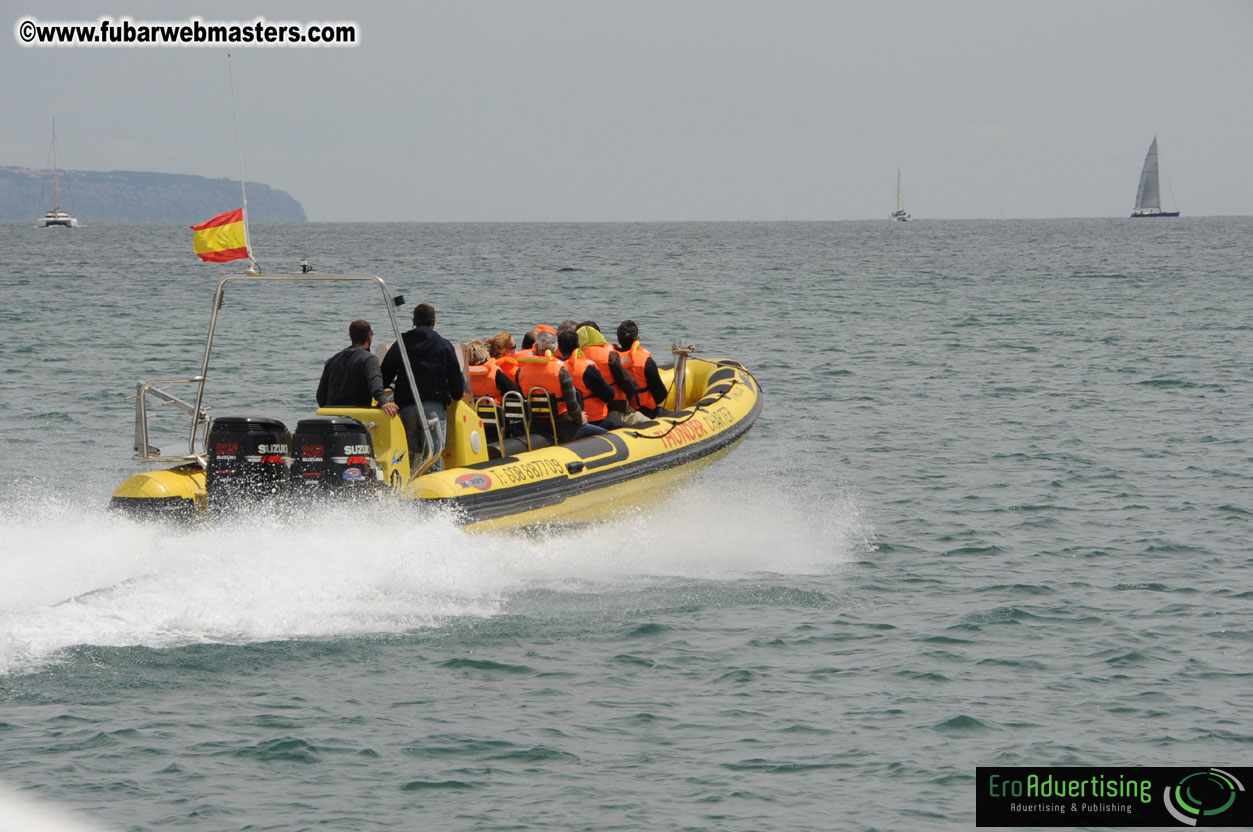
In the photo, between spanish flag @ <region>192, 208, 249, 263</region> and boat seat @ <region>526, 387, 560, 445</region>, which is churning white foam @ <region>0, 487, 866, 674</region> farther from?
spanish flag @ <region>192, 208, 249, 263</region>

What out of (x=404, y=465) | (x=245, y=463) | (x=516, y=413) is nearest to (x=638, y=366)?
(x=516, y=413)

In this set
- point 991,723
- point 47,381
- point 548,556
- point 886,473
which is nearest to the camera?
point 991,723

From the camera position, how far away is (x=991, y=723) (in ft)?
20.5

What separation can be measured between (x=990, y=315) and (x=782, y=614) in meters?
23.6

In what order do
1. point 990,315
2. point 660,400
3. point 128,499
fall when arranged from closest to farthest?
1. point 128,499
2. point 660,400
3. point 990,315

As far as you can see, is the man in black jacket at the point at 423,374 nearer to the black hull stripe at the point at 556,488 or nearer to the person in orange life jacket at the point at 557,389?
the black hull stripe at the point at 556,488

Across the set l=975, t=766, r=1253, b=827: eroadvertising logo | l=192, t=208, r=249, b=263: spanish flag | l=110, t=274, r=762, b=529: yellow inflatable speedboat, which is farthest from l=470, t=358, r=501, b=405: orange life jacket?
l=975, t=766, r=1253, b=827: eroadvertising logo

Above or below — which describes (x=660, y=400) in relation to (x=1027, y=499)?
above

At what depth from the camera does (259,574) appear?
23.1 feet

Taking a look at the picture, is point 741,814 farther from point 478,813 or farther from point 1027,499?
point 1027,499

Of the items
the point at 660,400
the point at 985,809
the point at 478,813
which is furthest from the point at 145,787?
the point at 660,400

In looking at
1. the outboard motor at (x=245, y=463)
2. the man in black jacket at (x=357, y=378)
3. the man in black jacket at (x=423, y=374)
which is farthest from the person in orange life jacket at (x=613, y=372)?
the outboard motor at (x=245, y=463)

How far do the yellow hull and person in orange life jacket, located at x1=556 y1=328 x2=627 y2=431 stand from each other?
0.74 feet

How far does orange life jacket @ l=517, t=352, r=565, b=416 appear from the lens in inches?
368
